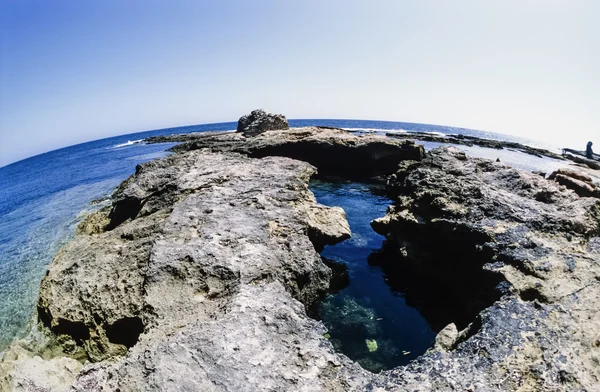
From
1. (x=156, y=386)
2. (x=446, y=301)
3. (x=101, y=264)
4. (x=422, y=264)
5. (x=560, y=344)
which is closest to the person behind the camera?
(x=156, y=386)

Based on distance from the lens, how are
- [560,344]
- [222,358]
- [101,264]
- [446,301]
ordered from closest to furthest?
[222,358], [560,344], [101,264], [446,301]

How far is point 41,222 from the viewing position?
842 inches

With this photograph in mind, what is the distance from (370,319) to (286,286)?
10.2 feet

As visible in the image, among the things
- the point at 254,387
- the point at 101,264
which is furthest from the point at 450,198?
the point at 101,264

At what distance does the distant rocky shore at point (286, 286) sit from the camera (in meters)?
4.89

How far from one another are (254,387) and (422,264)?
760cm

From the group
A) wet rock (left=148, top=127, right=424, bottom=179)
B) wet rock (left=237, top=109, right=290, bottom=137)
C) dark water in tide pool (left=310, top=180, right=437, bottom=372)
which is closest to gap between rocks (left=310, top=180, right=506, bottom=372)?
dark water in tide pool (left=310, top=180, right=437, bottom=372)

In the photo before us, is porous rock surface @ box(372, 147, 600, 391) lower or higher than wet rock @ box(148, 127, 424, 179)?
lower

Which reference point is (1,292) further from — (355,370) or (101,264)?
(355,370)

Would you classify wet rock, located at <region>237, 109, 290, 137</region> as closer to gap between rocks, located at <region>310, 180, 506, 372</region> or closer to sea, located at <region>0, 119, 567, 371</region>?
sea, located at <region>0, 119, 567, 371</region>

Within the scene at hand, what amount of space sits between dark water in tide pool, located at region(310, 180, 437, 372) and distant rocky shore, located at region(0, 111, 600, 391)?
0.99m

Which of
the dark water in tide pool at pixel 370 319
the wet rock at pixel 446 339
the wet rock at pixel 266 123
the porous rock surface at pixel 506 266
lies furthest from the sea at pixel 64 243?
the wet rock at pixel 266 123

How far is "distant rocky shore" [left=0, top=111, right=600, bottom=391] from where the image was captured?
4.89 m

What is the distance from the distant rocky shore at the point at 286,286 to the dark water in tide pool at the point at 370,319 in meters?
0.99
